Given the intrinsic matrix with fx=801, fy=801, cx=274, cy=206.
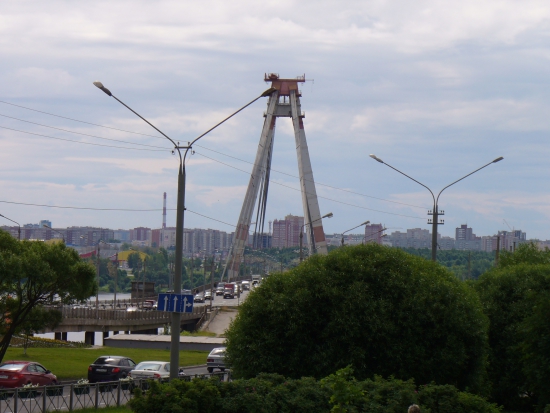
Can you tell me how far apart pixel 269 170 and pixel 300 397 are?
81.6m

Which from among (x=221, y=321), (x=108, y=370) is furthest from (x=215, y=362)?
(x=221, y=321)

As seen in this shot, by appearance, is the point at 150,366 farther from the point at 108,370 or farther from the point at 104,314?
the point at 104,314

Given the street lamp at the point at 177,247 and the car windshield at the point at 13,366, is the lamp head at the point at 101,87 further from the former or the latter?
the car windshield at the point at 13,366

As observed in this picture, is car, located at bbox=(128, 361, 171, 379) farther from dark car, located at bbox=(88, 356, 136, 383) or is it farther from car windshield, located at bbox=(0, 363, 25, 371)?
car windshield, located at bbox=(0, 363, 25, 371)

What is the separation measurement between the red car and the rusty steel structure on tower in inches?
2203

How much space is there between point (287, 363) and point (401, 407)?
16.3 ft

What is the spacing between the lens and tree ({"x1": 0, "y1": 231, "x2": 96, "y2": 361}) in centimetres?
2952

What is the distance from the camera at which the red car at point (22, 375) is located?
25.6m

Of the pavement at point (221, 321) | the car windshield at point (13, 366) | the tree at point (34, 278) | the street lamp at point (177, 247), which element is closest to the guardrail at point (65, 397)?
the street lamp at point (177, 247)

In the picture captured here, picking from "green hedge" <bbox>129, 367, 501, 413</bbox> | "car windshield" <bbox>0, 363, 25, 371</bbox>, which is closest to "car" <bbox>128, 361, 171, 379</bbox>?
"car windshield" <bbox>0, 363, 25, 371</bbox>

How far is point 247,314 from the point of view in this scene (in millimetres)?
21375

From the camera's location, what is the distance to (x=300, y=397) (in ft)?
53.6

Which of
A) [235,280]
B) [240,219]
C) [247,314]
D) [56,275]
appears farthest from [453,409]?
[235,280]

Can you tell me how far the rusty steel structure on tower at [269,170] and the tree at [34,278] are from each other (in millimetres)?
51038
